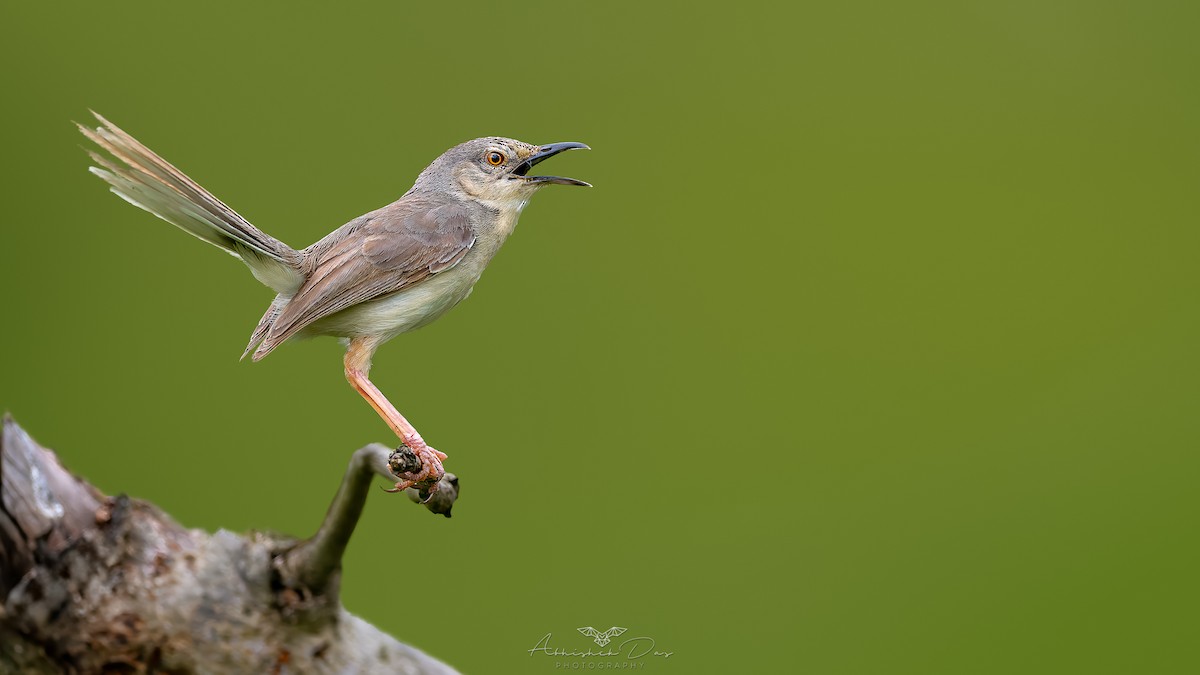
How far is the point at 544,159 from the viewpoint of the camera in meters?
3.99

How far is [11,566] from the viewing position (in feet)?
8.30

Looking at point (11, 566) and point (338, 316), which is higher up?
point (338, 316)

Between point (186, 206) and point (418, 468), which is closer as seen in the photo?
point (418, 468)

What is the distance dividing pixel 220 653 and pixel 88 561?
41 centimetres

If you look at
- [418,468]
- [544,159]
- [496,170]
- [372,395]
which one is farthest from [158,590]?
[544,159]

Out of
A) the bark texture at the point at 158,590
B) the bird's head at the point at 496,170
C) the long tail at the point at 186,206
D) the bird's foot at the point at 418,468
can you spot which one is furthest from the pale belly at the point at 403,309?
the bark texture at the point at 158,590

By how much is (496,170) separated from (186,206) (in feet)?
3.76

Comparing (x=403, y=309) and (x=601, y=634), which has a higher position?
(x=403, y=309)

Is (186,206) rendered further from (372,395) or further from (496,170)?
(496,170)

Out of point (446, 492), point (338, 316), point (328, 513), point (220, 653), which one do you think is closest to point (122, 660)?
point (220, 653)

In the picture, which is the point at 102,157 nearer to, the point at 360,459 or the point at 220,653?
the point at 360,459

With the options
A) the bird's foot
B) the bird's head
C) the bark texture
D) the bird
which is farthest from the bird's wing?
the bark texture

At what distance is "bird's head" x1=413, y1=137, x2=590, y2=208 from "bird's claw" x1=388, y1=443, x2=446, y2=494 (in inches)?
42.4

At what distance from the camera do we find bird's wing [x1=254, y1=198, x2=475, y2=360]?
345 centimetres
